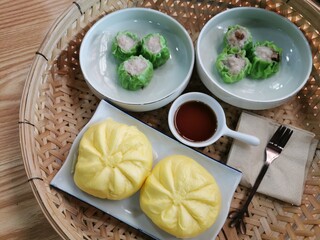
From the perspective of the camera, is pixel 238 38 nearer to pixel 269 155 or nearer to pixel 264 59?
pixel 264 59

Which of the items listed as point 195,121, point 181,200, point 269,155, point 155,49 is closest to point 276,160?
point 269,155

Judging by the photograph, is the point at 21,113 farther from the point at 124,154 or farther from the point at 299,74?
the point at 299,74

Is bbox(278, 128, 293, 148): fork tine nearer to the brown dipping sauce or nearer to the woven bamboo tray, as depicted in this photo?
the woven bamboo tray

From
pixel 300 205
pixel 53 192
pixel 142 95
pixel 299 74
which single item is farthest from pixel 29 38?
pixel 300 205

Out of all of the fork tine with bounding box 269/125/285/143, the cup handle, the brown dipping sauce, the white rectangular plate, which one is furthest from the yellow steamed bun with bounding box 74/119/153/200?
the fork tine with bounding box 269/125/285/143

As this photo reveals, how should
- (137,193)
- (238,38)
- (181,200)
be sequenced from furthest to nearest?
(238,38)
(137,193)
(181,200)

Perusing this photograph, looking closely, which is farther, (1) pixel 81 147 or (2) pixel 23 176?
(2) pixel 23 176
